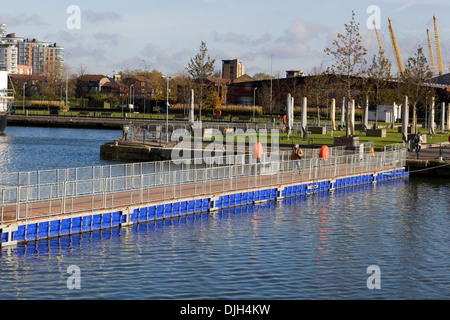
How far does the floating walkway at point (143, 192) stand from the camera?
30.3 meters

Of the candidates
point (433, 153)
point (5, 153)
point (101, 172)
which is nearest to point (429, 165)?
point (433, 153)

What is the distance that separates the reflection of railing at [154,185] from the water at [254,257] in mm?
1468

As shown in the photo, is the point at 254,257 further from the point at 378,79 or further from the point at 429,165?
the point at 378,79

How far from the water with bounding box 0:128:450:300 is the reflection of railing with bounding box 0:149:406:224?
1.47 m

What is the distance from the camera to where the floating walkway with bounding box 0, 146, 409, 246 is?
30.3 metres

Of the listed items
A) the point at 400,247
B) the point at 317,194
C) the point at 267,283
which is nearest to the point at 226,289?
the point at 267,283

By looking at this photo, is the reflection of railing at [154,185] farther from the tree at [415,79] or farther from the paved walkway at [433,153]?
the tree at [415,79]

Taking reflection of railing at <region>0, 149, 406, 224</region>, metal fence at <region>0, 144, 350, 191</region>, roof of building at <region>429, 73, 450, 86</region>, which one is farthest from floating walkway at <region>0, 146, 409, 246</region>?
roof of building at <region>429, 73, 450, 86</region>

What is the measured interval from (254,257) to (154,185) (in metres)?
10.8

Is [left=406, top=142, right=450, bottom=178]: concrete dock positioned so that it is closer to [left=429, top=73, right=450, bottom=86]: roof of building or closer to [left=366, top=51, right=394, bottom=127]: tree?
[left=366, top=51, right=394, bottom=127]: tree

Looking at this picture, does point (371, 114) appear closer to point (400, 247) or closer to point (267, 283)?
point (400, 247)

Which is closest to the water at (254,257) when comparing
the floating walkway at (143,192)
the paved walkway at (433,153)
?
the floating walkway at (143,192)

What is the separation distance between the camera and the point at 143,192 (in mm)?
37312

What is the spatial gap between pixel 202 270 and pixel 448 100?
10990cm
